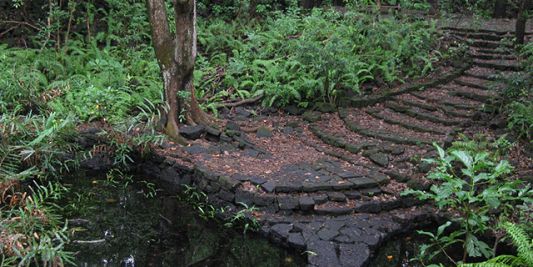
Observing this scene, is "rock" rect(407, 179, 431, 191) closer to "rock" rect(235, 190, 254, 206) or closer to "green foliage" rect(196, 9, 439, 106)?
"rock" rect(235, 190, 254, 206)

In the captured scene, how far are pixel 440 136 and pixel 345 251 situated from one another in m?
3.56

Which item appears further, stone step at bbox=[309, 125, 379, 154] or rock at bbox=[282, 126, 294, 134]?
rock at bbox=[282, 126, 294, 134]

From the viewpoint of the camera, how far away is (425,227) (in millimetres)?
7105

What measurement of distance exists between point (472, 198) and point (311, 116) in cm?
498

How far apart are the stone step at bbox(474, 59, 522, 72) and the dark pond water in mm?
7212

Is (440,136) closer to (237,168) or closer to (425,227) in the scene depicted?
(425,227)

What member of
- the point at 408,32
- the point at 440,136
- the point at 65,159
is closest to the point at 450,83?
the point at 408,32

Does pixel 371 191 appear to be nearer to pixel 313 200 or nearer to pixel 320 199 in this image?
pixel 320 199

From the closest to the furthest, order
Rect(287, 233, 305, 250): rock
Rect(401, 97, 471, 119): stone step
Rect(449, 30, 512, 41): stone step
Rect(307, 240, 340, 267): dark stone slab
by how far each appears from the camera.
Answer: Rect(307, 240, 340, 267): dark stone slab < Rect(287, 233, 305, 250): rock < Rect(401, 97, 471, 119): stone step < Rect(449, 30, 512, 41): stone step

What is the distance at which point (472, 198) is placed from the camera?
5129 millimetres

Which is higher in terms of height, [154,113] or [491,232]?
[154,113]

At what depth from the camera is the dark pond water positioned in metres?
6.17

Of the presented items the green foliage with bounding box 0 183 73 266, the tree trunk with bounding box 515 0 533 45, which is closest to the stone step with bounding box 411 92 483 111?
the tree trunk with bounding box 515 0 533 45

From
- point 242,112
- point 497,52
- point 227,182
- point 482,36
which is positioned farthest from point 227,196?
point 482,36
